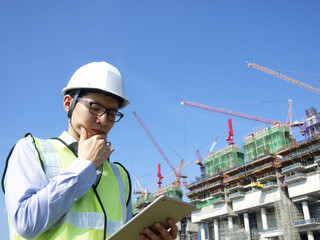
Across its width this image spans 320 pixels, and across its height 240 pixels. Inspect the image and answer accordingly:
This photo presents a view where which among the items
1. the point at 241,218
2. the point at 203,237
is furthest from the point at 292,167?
the point at 203,237

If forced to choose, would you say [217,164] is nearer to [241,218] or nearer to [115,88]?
[241,218]

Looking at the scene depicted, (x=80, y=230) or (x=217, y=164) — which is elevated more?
(x=217, y=164)

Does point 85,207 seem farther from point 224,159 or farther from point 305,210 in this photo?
point 224,159

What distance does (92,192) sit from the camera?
230cm

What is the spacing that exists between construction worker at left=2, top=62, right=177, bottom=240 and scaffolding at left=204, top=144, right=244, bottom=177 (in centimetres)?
5354

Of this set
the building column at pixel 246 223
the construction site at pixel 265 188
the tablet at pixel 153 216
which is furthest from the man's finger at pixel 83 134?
the building column at pixel 246 223

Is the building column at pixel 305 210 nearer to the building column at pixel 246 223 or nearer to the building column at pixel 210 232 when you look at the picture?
the building column at pixel 246 223

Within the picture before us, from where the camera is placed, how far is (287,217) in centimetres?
3903

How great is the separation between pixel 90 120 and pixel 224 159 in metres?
56.2

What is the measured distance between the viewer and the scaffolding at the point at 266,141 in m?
47.6

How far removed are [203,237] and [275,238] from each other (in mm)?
15724

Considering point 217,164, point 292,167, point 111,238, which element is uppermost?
point 217,164

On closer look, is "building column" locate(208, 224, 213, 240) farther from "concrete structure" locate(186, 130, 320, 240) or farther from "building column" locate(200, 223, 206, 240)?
"concrete structure" locate(186, 130, 320, 240)

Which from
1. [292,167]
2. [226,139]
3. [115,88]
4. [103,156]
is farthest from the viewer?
[226,139]
